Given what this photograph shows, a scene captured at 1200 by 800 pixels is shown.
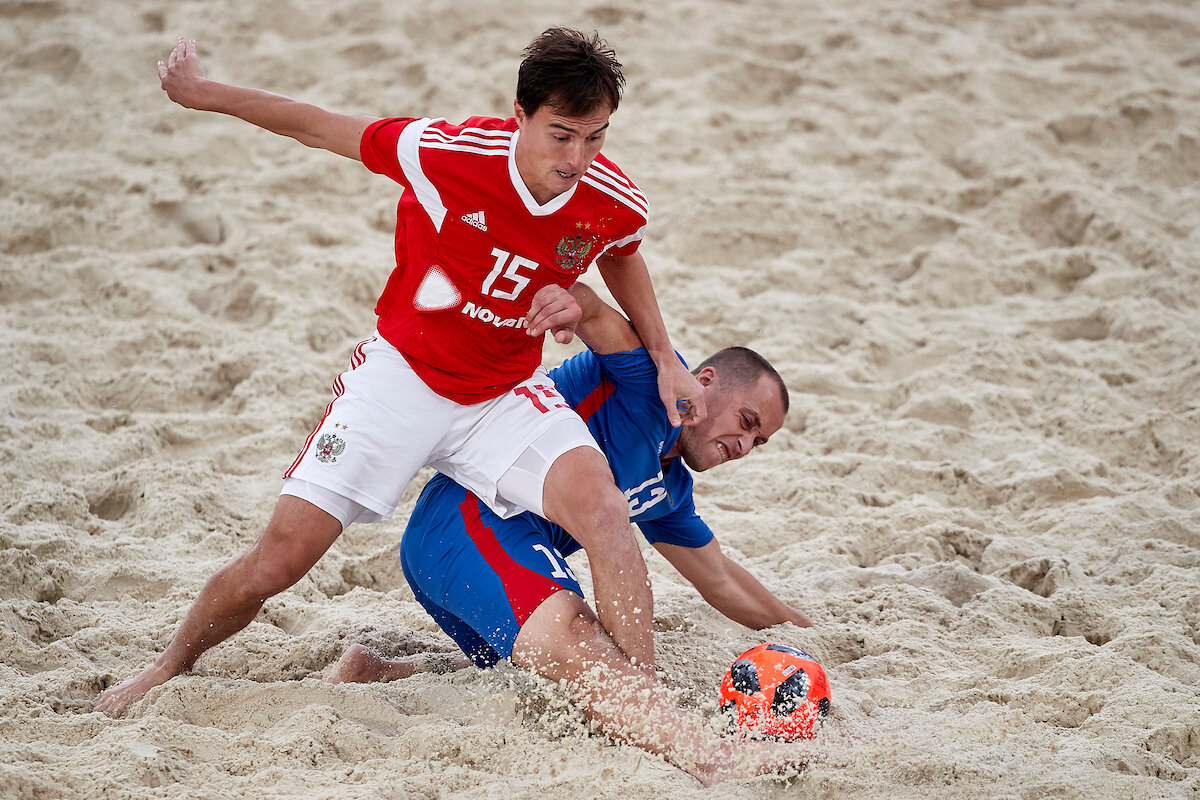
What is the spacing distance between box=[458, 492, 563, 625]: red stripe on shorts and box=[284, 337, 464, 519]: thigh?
0.21m

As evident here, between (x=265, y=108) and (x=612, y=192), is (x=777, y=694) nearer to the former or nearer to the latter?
(x=612, y=192)

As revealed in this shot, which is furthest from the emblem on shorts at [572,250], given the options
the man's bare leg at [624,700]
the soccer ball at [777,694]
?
the soccer ball at [777,694]

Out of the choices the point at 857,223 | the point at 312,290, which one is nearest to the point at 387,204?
the point at 312,290

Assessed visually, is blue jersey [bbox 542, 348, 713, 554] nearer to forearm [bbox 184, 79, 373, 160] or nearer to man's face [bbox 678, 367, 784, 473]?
man's face [bbox 678, 367, 784, 473]

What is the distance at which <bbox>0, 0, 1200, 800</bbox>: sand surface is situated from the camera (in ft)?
7.88

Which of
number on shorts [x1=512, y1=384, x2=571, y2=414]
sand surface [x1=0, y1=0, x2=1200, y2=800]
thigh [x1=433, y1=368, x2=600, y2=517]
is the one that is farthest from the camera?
number on shorts [x1=512, y1=384, x2=571, y2=414]

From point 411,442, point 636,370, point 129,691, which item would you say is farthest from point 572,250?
point 129,691

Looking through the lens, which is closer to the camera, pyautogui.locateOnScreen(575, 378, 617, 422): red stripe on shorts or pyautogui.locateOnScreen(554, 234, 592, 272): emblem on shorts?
pyautogui.locateOnScreen(554, 234, 592, 272): emblem on shorts

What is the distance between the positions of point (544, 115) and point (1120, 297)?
3318mm

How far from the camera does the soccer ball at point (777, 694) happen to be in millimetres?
2420

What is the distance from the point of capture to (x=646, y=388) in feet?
9.40

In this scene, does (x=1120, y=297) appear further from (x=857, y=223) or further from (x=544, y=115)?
(x=544, y=115)

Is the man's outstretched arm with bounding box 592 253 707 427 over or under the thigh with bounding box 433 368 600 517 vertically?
over

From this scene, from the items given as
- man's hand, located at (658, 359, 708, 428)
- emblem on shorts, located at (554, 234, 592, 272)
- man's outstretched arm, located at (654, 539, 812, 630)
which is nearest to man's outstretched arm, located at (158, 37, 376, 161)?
emblem on shorts, located at (554, 234, 592, 272)
